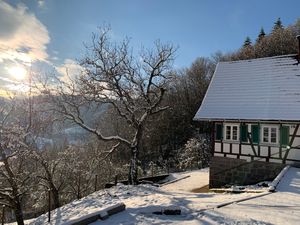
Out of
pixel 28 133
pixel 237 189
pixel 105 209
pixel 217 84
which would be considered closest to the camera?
pixel 105 209

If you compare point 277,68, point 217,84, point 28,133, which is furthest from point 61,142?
point 277,68

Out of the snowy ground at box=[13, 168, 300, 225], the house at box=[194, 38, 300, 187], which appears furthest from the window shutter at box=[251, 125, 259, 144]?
the snowy ground at box=[13, 168, 300, 225]

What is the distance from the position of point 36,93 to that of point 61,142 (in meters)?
22.3

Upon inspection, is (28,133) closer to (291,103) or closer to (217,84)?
(217,84)

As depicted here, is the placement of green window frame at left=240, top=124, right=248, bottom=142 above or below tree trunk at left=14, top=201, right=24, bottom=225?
above

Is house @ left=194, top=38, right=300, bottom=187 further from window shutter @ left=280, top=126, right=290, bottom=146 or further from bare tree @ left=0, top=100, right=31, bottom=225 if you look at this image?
bare tree @ left=0, top=100, right=31, bottom=225

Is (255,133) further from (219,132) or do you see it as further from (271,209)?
(271,209)

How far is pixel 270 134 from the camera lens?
1712 centimetres

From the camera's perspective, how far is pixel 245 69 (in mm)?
21000

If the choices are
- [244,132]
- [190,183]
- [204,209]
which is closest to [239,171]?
[244,132]

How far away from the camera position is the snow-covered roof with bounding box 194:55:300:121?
56.5ft

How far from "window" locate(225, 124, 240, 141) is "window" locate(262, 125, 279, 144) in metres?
1.44

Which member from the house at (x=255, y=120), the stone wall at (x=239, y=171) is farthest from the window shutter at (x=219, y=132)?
the stone wall at (x=239, y=171)

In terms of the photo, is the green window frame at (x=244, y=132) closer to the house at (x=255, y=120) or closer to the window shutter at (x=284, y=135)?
the house at (x=255, y=120)
